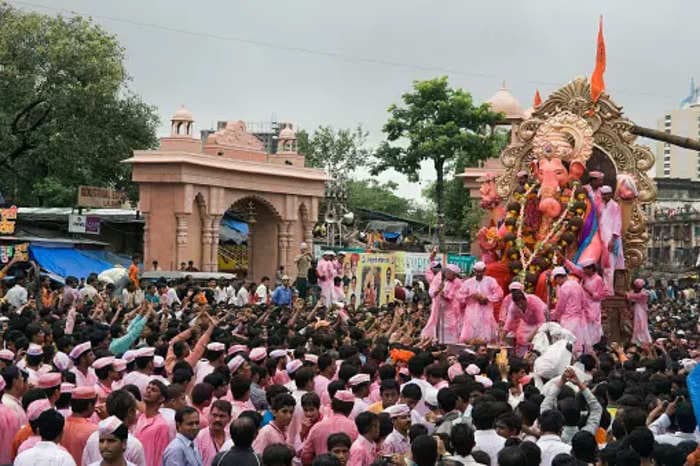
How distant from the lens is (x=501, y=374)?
37.2ft

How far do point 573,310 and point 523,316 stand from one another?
0.86m

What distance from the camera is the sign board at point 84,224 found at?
108ft

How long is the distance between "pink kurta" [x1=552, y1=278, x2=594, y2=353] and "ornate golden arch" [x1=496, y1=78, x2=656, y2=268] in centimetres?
300

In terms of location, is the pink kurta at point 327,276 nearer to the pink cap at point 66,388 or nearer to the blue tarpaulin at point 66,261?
the blue tarpaulin at point 66,261

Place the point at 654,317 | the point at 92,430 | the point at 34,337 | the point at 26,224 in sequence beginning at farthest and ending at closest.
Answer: the point at 26,224 → the point at 654,317 → the point at 34,337 → the point at 92,430

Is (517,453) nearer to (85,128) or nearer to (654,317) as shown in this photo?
(654,317)

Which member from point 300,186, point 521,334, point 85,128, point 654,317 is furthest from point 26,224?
point 521,334

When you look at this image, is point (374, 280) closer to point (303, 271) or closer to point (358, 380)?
point (303, 271)

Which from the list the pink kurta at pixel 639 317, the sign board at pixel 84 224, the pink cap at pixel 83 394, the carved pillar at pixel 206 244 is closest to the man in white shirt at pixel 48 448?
the pink cap at pixel 83 394

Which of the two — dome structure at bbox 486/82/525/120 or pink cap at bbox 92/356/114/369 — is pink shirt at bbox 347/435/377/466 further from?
dome structure at bbox 486/82/525/120

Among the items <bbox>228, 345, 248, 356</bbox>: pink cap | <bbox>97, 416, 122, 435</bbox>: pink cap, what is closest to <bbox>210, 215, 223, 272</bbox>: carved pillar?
<bbox>228, 345, 248, 356</bbox>: pink cap

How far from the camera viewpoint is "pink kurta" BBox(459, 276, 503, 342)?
17.0m

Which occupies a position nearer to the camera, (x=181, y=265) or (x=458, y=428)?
(x=458, y=428)

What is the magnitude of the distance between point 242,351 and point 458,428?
4224 mm
